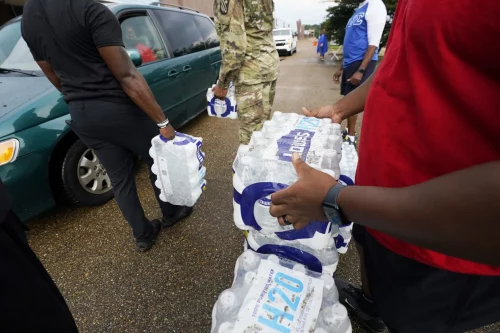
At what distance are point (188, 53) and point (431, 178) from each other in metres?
3.96

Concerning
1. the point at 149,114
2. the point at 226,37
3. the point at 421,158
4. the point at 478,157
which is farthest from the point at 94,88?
the point at 478,157

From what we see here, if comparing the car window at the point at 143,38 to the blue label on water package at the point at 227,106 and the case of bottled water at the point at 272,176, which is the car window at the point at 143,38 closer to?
the blue label on water package at the point at 227,106

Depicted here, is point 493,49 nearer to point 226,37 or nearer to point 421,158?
point 421,158

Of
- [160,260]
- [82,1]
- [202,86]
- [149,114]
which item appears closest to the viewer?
[82,1]

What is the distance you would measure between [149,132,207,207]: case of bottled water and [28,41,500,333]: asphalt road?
462 millimetres

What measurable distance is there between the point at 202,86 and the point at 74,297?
3370mm

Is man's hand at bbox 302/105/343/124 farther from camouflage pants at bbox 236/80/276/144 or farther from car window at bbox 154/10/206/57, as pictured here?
car window at bbox 154/10/206/57

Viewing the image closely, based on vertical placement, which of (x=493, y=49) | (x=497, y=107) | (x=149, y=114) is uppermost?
(x=493, y=49)

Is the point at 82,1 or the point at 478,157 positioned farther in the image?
the point at 82,1

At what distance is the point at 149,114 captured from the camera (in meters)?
1.93

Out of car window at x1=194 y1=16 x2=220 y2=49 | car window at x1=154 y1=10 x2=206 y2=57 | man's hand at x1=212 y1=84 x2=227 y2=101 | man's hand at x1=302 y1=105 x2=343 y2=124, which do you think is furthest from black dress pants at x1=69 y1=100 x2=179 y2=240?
car window at x1=194 y1=16 x2=220 y2=49

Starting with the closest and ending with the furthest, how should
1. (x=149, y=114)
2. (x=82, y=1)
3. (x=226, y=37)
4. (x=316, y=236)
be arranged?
(x=316, y=236)
(x=82, y=1)
(x=149, y=114)
(x=226, y=37)

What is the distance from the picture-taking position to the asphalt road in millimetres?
1771

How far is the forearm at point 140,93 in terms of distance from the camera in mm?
1799
